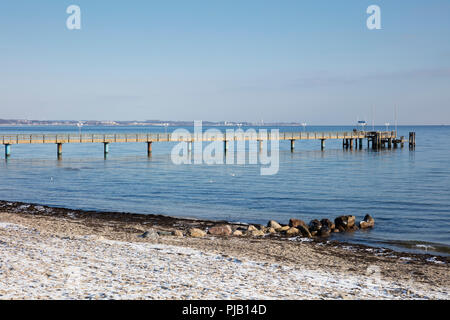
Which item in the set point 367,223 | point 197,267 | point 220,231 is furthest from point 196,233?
point 367,223

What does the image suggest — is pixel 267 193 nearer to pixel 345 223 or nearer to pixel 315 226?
pixel 345 223

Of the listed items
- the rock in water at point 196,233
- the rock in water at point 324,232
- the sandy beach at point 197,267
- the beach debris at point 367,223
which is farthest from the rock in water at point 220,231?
the beach debris at point 367,223

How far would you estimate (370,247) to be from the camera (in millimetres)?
16250

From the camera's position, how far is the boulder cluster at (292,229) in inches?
694

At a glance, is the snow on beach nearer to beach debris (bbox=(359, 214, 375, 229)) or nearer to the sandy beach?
the sandy beach

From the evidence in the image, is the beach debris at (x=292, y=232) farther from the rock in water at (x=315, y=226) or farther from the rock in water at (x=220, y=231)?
the rock in water at (x=220, y=231)

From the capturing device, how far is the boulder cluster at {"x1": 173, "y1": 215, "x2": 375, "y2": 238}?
17625 mm

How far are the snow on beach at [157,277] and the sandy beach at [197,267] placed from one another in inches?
0.7

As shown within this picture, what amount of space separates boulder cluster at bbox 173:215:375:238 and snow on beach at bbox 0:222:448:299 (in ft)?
14.8

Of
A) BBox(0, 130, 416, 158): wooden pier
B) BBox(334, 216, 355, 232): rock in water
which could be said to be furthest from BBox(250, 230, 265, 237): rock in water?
BBox(0, 130, 416, 158): wooden pier

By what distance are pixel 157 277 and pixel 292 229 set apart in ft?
30.4

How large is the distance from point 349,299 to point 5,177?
36.5 m

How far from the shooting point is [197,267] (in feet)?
36.0
